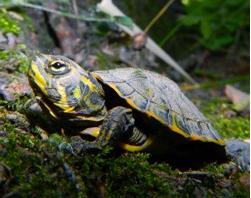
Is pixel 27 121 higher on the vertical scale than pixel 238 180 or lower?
lower

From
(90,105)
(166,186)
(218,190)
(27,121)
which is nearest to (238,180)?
(218,190)

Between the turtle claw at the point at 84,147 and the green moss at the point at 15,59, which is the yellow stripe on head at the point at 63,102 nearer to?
the turtle claw at the point at 84,147

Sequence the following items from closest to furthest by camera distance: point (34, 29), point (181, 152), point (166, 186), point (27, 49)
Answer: point (166, 186) < point (181, 152) < point (27, 49) < point (34, 29)

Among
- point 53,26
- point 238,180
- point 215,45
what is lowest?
point 53,26

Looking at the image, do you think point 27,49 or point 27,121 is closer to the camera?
point 27,121

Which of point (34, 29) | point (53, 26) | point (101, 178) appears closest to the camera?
point (101, 178)

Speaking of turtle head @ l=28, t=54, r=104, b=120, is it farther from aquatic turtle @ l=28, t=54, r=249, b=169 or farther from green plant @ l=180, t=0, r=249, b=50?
green plant @ l=180, t=0, r=249, b=50

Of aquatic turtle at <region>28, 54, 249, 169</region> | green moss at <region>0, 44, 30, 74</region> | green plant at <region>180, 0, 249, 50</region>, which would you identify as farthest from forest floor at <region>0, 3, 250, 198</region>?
green plant at <region>180, 0, 249, 50</region>

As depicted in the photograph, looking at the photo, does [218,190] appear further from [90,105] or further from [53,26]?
[53,26]
